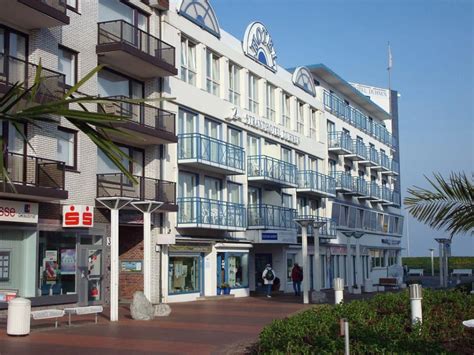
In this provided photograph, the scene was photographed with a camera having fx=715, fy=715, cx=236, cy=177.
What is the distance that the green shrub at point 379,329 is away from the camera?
9.03m

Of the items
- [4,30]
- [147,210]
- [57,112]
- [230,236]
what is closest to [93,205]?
[147,210]

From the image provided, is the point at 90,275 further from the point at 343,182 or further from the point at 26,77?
the point at 343,182

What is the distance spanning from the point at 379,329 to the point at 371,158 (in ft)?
155

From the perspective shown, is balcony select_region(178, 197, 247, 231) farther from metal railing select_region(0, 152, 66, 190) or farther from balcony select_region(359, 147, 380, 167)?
balcony select_region(359, 147, 380, 167)

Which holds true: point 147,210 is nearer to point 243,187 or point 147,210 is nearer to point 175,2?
point 175,2

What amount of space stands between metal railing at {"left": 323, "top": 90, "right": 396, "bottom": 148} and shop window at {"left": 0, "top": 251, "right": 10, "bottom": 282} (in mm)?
31196

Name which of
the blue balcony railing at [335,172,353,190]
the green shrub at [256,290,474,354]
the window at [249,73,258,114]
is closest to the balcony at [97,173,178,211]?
the window at [249,73,258,114]

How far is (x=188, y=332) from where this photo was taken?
16.3 m

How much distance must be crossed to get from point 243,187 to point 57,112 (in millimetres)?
30685

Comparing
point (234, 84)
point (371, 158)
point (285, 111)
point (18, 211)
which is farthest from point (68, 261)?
point (371, 158)

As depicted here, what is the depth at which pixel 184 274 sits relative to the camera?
30.0 meters

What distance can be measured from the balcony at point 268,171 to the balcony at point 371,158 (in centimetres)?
1868

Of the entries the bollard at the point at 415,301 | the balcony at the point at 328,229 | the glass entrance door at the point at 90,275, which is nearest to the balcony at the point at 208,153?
the glass entrance door at the point at 90,275

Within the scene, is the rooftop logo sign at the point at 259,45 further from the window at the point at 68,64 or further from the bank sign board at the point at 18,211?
the bank sign board at the point at 18,211
